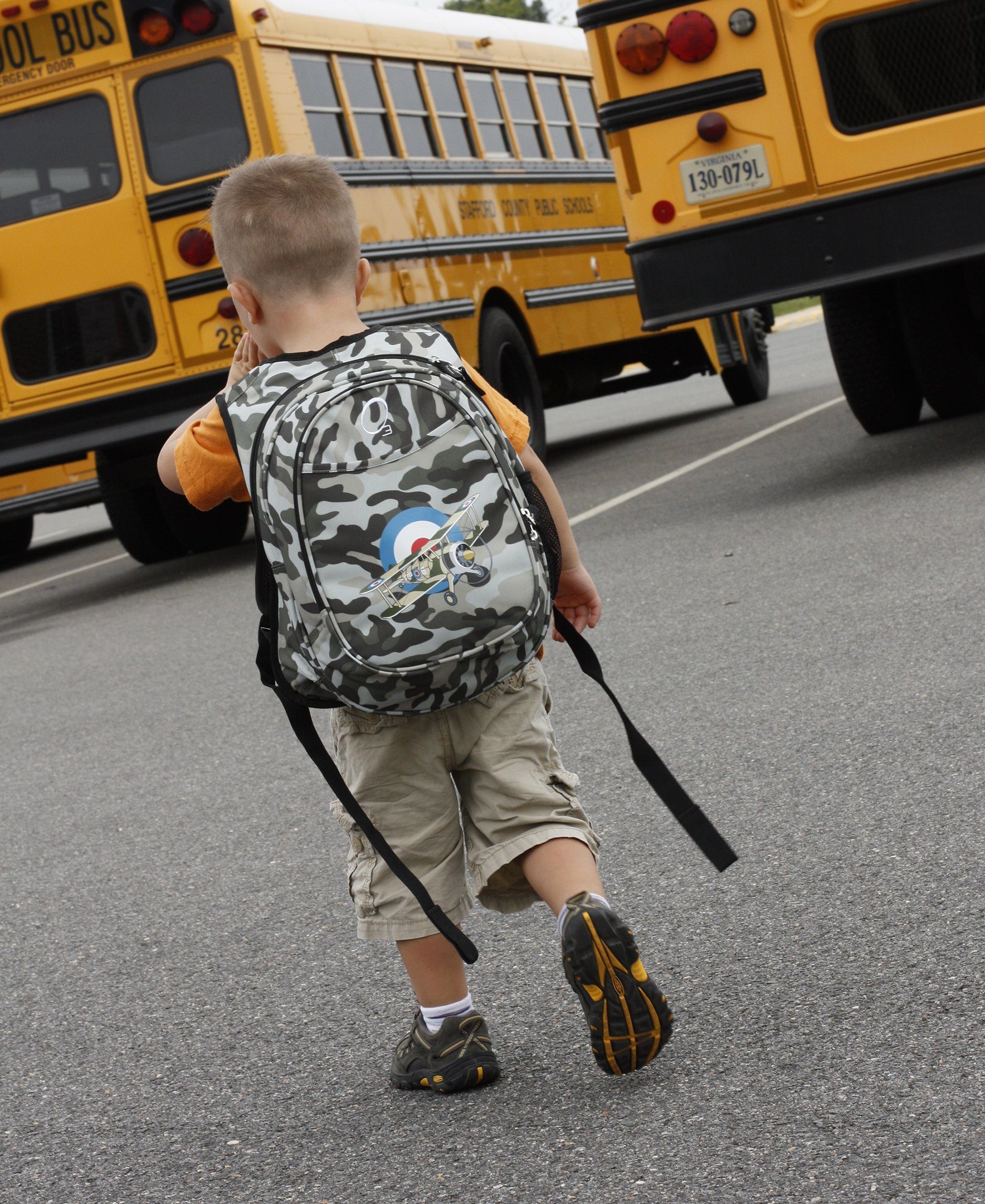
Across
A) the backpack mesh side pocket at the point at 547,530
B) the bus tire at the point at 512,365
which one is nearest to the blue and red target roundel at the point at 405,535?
the backpack mesh side pocket at the point at 547,530

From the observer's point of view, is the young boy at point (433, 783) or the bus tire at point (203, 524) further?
the bus tire at point (203, 524)

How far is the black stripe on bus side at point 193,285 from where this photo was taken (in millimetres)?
8234

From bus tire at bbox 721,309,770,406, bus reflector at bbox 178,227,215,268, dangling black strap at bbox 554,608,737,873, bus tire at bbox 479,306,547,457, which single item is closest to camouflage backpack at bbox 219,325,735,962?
dangling black strap at bbox 554,608,737,873

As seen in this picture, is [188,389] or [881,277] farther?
[188,389]

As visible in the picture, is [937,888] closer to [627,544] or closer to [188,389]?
[627,544]

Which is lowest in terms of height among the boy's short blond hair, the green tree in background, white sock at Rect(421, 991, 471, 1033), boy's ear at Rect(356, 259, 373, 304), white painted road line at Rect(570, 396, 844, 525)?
white painted road line at Rect(570, 396, 844, 525)

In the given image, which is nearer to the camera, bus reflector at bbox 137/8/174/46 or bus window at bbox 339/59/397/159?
bus reflector at bbox 137/8/174/46

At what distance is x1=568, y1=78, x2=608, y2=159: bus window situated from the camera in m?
11.8

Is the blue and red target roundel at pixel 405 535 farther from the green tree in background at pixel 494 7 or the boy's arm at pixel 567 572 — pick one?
the green tree in background at pixel 494 7

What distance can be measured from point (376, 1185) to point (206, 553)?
8167 mm

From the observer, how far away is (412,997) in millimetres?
2930

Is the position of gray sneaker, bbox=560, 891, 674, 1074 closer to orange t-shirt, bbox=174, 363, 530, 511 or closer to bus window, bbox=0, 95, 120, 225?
orange t-shirt, bbox=174, 363, 530, 511

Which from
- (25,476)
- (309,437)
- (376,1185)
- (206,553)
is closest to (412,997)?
(376,1185)

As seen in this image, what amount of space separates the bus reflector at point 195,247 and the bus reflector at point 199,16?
895mm
